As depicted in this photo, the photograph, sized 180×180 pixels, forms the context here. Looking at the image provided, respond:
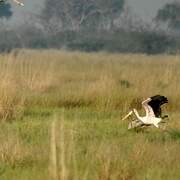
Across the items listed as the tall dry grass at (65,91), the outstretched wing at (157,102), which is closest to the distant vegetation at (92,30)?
the tall dry grass at (65,91)

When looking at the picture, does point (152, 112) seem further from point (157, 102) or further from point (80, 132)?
point (80, 132)

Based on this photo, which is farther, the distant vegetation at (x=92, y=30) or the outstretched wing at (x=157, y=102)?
the distant vegetation at (x=92, y=30)

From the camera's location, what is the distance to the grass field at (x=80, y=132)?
19.6 ft

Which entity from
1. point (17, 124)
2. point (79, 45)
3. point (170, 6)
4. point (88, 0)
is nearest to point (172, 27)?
point (170, 6)

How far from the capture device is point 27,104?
1144 cm

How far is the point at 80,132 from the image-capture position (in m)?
8.42

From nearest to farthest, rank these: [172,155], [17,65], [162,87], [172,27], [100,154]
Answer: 1. [100,154]
2. [172,155]
3. [162,87]
4. [17,65]
5. [172,27]

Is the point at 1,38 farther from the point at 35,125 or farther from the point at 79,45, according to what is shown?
the point at 35,125

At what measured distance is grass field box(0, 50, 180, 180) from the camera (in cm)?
598

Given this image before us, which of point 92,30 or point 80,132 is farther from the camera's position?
point 92,30

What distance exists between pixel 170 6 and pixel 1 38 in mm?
17551

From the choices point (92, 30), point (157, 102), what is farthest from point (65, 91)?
point (92, 30)

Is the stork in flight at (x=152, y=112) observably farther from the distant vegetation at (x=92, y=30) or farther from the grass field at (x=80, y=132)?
the distant vegetation at (x=92, y=30)

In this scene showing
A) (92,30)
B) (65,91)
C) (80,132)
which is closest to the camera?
(80,132)
